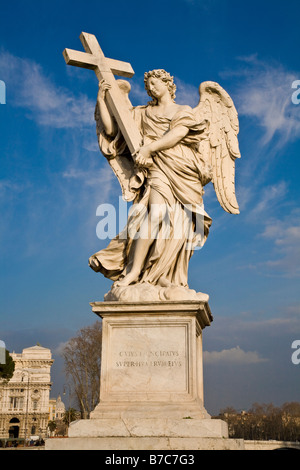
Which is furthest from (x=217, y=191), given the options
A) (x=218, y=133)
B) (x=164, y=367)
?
(x=164, y=367)

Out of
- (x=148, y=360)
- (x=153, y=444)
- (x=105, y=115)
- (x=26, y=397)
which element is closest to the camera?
(x=153, y=444)

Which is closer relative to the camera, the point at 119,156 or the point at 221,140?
the point at 119,156

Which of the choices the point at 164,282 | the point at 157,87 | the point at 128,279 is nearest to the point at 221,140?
the point at 157,87

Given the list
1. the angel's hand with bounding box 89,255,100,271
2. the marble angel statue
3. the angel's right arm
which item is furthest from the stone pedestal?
the angel's right arm

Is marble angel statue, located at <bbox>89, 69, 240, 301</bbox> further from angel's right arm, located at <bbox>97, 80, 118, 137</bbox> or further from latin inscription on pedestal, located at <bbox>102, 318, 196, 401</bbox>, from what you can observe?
latin inscription on pedestal, located at <bbox>102, 318, 196, 401</bbox>

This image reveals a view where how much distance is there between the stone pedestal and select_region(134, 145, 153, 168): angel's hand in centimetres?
226

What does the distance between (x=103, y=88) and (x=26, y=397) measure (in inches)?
3308

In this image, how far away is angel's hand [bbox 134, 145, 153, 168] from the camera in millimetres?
7988

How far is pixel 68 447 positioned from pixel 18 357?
87627 mm

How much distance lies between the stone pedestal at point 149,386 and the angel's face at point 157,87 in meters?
3.59

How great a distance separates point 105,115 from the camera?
866 cm

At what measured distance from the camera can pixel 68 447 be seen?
610cm

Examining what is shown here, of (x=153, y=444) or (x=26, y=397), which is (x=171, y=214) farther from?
(x=26, y=397)
